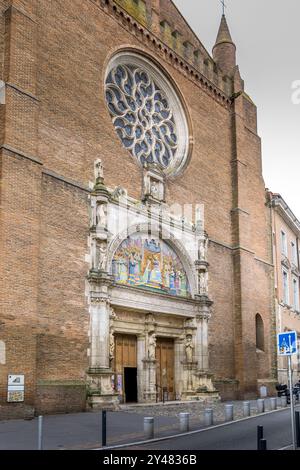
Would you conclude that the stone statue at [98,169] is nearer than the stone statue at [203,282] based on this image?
Yes

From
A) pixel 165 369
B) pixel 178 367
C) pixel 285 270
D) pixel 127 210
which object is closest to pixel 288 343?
pixel 127 210

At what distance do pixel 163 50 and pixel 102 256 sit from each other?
10.9 meters

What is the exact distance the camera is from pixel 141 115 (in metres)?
25.5

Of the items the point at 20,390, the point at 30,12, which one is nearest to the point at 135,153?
the point at 30,12

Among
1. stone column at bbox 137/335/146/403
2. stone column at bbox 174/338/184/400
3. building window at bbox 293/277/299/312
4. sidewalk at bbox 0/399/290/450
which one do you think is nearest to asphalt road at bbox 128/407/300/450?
sidewalk at bbox 0/399/290/450

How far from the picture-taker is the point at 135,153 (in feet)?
79.9

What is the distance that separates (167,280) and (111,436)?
11.0 metres

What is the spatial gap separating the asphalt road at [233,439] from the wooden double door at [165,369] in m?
7.42

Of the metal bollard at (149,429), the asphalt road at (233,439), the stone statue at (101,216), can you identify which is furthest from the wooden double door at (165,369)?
the metal bollard at (149,429)

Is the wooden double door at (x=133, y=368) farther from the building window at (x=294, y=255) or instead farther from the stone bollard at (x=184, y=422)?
the building window at (x=294, y=255)

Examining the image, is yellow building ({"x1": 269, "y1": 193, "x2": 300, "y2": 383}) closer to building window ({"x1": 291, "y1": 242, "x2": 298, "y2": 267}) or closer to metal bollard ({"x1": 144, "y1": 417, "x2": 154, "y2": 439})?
building window ({"x1": 291, "y1": 242, "x2": 298, "y2": 267})

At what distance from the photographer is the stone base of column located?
19016 millimetres

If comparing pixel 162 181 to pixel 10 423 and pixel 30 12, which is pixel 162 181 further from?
pixel 10 423

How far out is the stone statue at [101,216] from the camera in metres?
20.7
